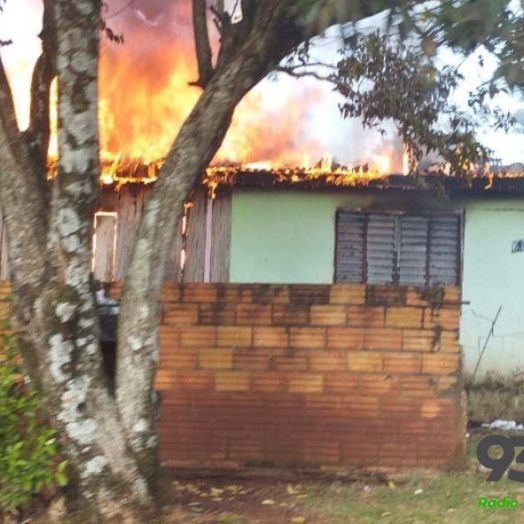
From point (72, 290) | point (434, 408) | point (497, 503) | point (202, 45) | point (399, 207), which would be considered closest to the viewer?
point (72, 290)

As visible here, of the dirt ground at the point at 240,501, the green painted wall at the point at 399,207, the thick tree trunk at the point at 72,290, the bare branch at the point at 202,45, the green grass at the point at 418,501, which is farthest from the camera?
the green painted wall at the point at 399,207

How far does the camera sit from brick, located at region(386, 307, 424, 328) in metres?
5.87

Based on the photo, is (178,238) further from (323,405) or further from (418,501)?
(418,501)

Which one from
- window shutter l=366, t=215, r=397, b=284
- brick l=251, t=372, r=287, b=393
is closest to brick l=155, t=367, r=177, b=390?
brick l=251, t=372, r=287, b=393

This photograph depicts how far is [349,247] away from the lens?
920 centimetres

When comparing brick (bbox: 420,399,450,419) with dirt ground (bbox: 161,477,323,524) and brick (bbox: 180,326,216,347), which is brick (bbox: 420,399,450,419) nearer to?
dirt ground (bbox: 161,477,323,524)

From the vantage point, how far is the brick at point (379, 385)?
5848 mm

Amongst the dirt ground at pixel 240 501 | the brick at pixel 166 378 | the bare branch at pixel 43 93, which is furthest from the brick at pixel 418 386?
the bare branch at pixel 43 93

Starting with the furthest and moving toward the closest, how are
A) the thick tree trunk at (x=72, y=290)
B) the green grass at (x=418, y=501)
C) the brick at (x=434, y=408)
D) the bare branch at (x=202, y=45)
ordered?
the brick at (x=434, y=408) → the bare branch at (x=202, y=45) → the green grass at (x=418, y=501) → the thick tree trunk at (x=72, y=290)

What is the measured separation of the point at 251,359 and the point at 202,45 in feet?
7.62

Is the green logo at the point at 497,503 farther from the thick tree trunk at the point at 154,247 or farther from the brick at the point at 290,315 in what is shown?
the thick tree trunk at the point at 154,247

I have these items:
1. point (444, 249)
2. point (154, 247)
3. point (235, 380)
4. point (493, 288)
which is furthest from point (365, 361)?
point (493, 288)

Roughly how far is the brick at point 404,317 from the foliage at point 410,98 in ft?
6.29

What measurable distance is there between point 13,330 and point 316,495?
2.32 metres
